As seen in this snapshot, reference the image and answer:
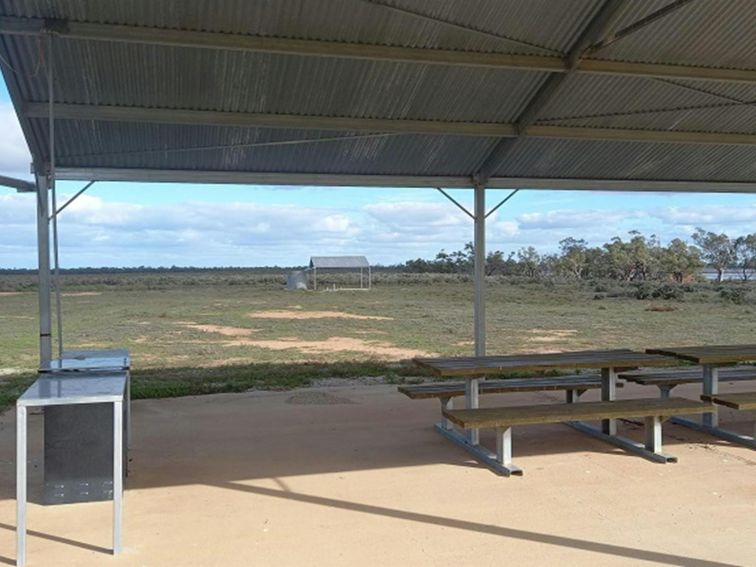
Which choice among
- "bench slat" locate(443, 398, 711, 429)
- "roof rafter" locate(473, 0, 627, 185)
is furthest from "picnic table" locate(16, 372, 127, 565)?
"roof rafter" locate(473, 0, 627, 185)

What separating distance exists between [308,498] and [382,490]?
1.62 ft

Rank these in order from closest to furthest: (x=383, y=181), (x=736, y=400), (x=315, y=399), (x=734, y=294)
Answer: (x=736, y=400)
(x=315, y=399)
(x=383, y=181)
(x=734, y=294)

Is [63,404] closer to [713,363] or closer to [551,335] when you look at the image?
[713,363]

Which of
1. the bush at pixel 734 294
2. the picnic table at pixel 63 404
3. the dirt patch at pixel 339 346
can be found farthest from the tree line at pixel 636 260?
the picnic table at pixel 63 404

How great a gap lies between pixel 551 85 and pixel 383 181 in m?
2.29

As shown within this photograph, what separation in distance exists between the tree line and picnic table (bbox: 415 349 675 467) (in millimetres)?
32419

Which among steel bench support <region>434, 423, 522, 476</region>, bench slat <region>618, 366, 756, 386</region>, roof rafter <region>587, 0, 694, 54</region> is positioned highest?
roof rafter <region>587, 0, 694, 54</region>

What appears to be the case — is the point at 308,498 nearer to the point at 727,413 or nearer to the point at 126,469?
the point at 126,469

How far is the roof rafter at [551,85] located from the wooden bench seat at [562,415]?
9.04 ft

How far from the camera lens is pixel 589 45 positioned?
18.7 feet

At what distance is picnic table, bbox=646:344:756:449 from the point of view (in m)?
6.08

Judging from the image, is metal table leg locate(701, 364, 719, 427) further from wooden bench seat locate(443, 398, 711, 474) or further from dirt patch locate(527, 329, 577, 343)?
dirt patch locate(527, 329, 577, 343)

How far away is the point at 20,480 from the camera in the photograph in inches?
137

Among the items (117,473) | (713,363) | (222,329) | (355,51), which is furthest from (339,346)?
(117,473)
